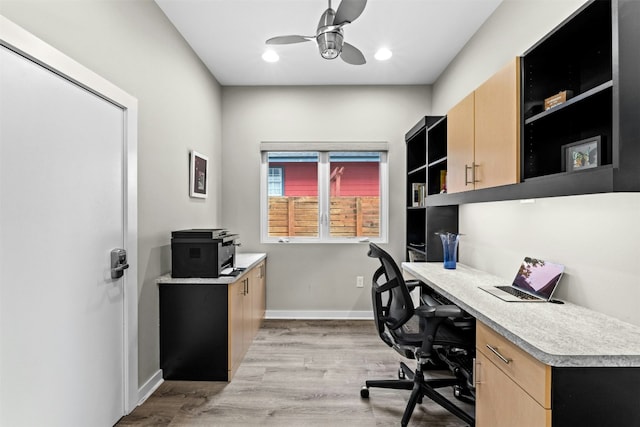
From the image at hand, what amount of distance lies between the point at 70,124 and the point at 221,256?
131 cm

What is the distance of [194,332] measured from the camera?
2539 millimetres

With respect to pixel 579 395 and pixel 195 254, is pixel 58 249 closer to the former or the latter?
pixel 195 254

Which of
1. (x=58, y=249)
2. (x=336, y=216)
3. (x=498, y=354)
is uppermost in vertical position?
(x=336, y=216)

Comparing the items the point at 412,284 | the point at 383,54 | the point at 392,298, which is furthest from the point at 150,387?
the point at 383,54

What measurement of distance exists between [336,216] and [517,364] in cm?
295

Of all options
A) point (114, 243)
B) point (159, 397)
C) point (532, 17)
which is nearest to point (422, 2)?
point (532, 17)

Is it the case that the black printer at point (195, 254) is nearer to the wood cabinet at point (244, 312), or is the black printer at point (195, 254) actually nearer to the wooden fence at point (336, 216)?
the wood cabinet at point (244, 312)

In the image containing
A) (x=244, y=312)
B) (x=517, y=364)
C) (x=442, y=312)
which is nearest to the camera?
(x=517, y=364)

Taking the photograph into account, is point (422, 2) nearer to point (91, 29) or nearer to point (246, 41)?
point (246, 41)

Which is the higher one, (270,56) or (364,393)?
(270,56)

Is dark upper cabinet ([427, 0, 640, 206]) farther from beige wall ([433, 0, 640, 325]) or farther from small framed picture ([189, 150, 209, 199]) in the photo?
small framed picture ([189, 150, 209, 199])

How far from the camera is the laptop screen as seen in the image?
1.84 metres

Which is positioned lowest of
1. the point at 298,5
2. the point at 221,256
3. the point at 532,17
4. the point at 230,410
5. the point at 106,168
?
the point at 230,410

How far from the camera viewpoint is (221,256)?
2.61 m
